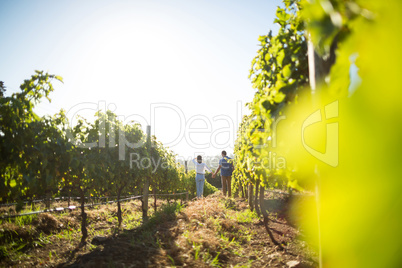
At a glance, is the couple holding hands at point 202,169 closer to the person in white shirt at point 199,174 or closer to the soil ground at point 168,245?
the person in white shirt at point 199,174

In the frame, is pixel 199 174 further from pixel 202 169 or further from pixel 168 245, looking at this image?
pixel 168 245

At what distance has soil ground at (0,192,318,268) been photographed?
3307mm

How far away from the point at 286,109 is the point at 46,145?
4075 mm

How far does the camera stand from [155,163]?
960cm

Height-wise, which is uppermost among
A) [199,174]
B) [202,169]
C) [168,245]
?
[202,169]

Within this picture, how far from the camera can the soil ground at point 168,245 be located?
3307 millimetres

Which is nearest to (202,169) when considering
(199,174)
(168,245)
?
(199,174)

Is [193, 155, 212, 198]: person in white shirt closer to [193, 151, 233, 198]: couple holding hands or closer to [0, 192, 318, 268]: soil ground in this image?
[193, 151, 233, 198]: couple holding hands

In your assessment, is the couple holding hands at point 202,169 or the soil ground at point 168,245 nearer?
the soil ground at point 168,245

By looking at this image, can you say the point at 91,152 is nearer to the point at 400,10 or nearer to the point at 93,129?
the point at 93,129

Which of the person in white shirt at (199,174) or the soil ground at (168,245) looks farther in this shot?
the person in white shirt at (199,174)

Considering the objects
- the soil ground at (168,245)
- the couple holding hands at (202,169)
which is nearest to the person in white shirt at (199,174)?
the couple holding hands at (202,169)

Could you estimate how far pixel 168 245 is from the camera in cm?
392

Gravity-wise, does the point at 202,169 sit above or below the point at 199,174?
above
